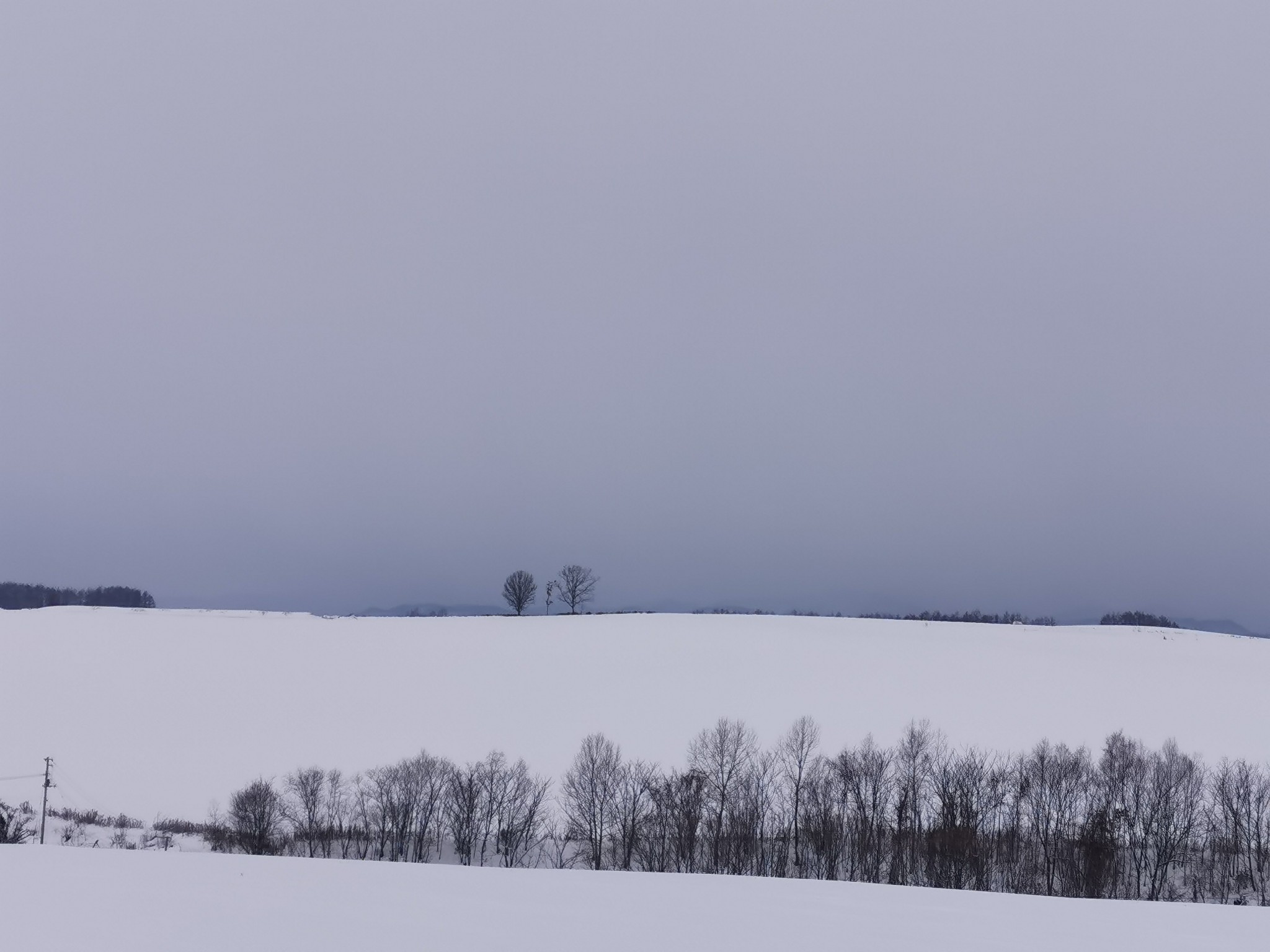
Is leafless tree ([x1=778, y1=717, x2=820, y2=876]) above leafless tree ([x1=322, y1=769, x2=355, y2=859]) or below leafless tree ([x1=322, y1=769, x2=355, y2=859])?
above

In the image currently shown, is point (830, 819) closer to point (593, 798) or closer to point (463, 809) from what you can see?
point (593, 798)

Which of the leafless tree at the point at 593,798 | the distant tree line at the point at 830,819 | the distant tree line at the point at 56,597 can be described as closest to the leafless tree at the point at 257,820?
the distant tree line at the point at 830,819

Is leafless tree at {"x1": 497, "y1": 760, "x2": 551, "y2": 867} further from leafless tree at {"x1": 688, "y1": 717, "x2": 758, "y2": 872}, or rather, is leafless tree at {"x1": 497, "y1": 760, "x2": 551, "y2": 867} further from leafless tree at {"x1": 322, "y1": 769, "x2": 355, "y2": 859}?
leafless tree at {"x1": 688, "y1": 717, "x2": 758, "y2": 872}

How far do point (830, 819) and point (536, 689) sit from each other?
2343cm

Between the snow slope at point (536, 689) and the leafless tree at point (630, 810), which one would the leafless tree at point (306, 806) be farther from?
the leafless tree at point (630, 810)

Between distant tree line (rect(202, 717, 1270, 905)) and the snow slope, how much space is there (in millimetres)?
3727

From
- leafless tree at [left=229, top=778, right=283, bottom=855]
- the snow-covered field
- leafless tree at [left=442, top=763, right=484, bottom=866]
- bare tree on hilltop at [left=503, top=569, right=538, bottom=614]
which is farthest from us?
bare tree on hilltop at [left=503, top=569, right=538, bottom=614]

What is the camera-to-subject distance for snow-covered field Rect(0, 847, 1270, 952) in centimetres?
1124

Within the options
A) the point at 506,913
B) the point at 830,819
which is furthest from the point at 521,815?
the point at 506,913

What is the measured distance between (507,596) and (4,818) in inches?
2919

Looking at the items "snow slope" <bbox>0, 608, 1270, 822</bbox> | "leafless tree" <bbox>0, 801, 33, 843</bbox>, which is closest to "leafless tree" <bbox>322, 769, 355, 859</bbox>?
"snow slope" <bbox>0, 608, 1270, 822</bbox>

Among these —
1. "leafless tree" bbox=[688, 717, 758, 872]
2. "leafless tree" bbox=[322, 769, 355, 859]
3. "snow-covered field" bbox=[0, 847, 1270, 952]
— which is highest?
"snow-covered field" bbox=[0, 847, 1270, 952]

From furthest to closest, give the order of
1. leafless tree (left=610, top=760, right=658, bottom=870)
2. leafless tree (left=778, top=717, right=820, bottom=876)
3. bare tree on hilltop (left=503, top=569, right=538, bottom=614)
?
bare tree on hilltop (left=503, top=569, right=538, bottom=614) → leafless tree (left=778, top=717, right=820, bottom=876) → leafless tree (left=610, top=760, right=658, bottom=870)

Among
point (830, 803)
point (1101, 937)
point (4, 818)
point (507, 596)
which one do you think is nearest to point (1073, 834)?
point (830, 803)
